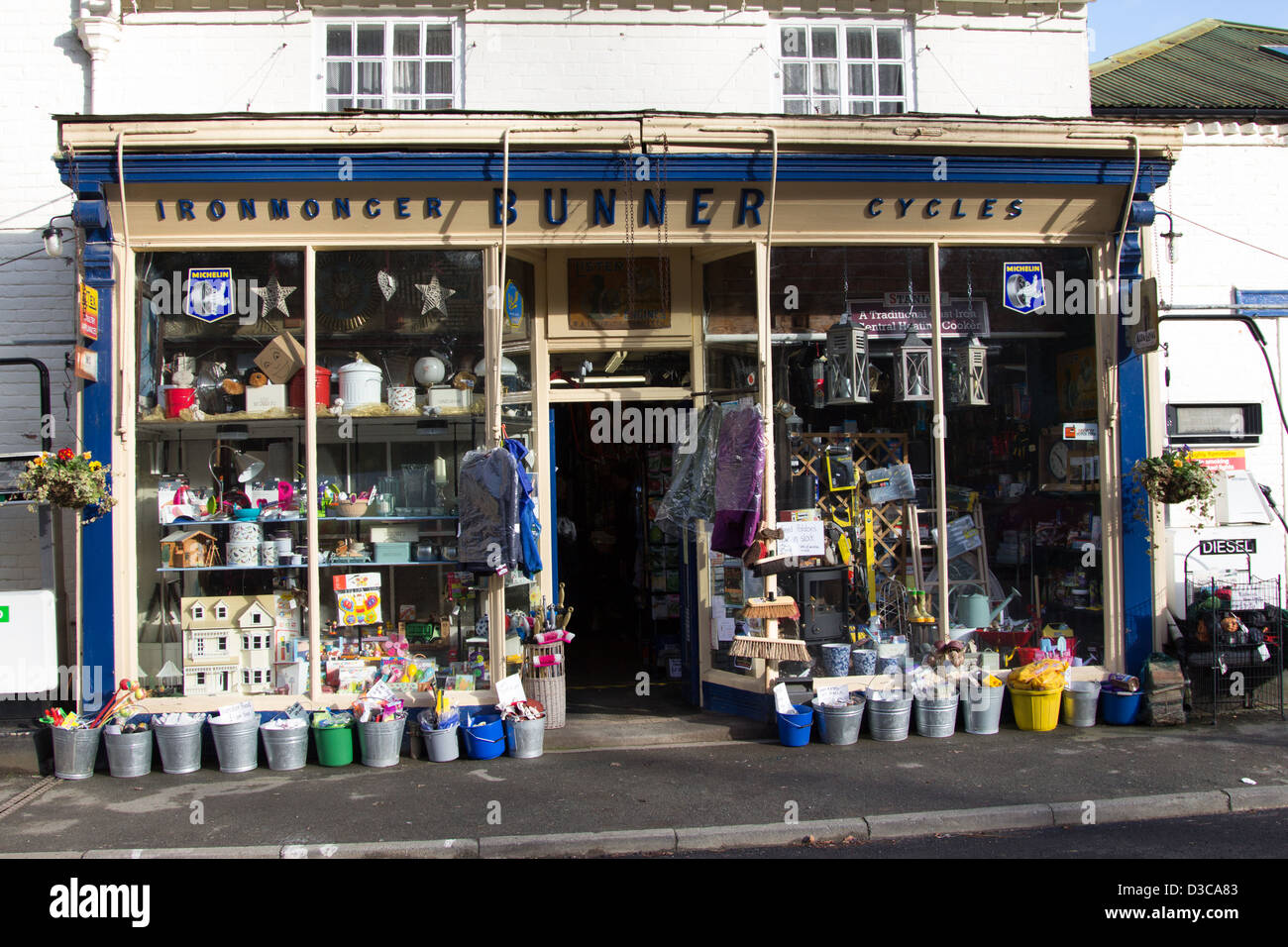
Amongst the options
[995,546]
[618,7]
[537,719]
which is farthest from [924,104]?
[537,719]

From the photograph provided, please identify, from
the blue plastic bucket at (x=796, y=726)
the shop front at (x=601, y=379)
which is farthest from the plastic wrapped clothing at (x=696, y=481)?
the blue plastic bucket at (x=796, y=726)

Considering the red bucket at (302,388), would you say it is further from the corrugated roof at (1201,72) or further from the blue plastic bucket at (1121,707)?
the corrugated roof at (1201,72)

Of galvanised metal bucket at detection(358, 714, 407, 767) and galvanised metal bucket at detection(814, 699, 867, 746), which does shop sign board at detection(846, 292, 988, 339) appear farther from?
galvanised metal bucket at detection(358, 714, 407, 767)

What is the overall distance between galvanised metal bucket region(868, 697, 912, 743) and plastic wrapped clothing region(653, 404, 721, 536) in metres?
2.06

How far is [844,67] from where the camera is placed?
31.0 feet

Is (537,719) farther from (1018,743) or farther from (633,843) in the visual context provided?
(1018,743)

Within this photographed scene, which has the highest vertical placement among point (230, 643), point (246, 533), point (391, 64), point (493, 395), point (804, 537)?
point (391, 64)

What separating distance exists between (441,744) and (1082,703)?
5.23 m

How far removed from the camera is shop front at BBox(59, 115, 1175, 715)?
8.02 m

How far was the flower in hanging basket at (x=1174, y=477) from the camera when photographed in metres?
8.16

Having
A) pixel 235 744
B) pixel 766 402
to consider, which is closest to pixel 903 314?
pixel 766 402

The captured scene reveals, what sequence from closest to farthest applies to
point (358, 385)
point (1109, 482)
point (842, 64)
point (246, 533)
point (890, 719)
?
1. point (890, 719)
2. point (246, 533)
3. point (358, 385)
4. point (1109, 482)
5. point (842, 64)

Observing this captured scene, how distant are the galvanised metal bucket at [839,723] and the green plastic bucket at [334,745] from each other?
3.69 meters

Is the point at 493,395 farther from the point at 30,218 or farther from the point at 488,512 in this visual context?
the point at 30,218
